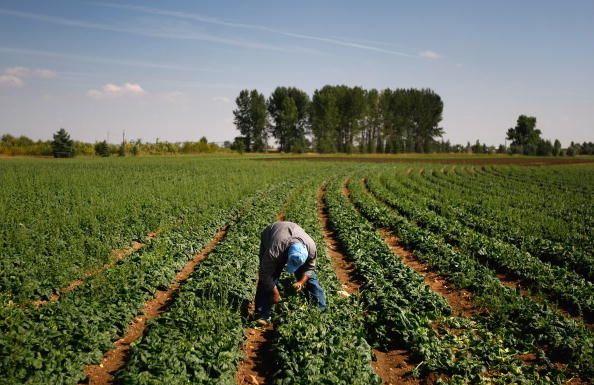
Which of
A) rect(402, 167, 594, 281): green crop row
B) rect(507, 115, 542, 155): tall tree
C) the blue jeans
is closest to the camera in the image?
the blue jeans

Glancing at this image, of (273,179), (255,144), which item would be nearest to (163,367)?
(273,179)

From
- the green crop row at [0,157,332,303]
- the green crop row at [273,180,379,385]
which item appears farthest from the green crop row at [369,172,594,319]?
the green crop row at [0,157,332,303]

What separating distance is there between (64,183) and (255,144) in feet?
233

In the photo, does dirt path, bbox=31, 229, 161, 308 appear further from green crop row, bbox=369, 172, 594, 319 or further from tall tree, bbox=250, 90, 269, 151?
tall tree, bbox=250, 90, 269, 151

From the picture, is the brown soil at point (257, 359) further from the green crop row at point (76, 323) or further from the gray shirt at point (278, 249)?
the green crop row at point (76, 323)

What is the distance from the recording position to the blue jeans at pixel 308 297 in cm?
666

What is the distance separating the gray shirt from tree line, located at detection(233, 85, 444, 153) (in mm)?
79098

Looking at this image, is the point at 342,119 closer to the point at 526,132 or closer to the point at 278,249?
the point at 526,132

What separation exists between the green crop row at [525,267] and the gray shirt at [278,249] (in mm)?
4516

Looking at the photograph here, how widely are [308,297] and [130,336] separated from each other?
286cm

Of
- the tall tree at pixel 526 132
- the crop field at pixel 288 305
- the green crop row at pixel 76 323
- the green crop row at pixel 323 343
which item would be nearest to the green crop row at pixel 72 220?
the crop field at pixel 288 305

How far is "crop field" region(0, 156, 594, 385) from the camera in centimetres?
514

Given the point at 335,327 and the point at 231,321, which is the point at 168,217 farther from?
the point at 335,327

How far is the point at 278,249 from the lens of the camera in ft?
20.4
